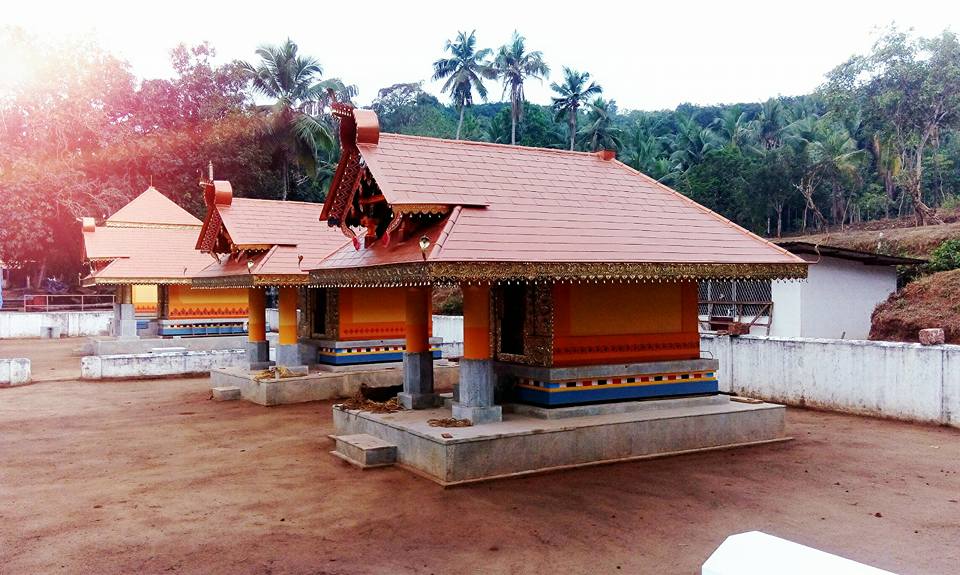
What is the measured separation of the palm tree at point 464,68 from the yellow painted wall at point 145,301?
26.6 m

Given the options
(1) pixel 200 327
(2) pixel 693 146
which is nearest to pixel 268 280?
(1) pixel 200 327

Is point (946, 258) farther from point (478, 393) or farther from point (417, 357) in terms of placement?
point (478, 393)

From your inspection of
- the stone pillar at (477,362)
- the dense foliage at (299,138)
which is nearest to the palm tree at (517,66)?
the dense foliage at (299,138)

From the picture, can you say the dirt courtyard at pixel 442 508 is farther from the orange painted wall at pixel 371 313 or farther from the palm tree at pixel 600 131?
the palm tree at pixel 600 131

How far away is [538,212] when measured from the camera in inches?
445

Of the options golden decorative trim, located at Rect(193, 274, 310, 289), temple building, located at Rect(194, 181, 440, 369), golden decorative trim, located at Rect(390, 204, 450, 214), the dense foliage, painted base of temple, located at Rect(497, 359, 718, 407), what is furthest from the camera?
the dense foliage

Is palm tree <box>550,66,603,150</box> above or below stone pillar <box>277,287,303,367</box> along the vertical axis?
above

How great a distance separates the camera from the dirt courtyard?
720 cm

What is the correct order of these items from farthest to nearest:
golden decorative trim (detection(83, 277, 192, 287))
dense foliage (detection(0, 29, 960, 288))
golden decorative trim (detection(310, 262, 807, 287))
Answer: dense foliage (detection(0, 29, 960, 288)), golden decorative trim (detection(83, 277, 192, 287)), golden decorative trim (detection(310, 262, 807, 287))

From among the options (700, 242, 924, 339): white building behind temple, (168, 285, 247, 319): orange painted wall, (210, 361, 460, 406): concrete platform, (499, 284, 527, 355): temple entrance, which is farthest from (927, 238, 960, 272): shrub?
(168, 285, 247, 319): orange painted wall

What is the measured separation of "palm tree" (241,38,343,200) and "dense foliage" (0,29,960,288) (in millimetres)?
81

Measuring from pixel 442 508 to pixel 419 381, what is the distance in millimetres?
3929

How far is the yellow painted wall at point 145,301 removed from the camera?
29.2 metres

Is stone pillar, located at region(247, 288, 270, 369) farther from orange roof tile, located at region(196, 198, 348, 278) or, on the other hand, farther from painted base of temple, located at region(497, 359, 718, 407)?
painted base of temple, located at region(497, 359, 718, 407)
